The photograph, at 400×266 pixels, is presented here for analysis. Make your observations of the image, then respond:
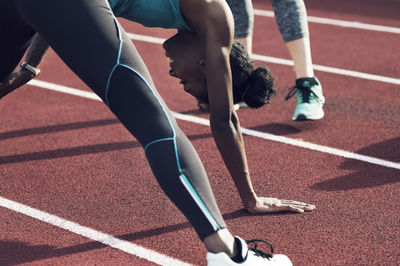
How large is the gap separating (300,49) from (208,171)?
1507mm

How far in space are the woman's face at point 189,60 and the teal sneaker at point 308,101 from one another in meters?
1.99

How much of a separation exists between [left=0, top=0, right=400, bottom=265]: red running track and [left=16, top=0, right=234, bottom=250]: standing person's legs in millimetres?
618

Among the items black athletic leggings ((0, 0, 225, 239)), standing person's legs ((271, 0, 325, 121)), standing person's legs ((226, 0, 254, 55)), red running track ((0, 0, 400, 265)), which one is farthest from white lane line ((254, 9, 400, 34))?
black athletic leggings ((0, 0, 225, 239))

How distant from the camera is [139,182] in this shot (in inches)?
150

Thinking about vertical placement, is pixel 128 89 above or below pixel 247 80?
above

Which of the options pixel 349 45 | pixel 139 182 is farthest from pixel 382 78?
pixel 139 182

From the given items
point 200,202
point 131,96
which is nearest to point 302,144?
point 200,202

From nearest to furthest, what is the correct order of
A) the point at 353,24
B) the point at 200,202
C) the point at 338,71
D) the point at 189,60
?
1. the point at 200,202
2. the point at 189,60
3. the point at 338,71
4. the point at 353,24

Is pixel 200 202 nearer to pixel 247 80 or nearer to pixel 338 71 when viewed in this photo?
pixel 247 80

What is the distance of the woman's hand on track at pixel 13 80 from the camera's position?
3803 mm

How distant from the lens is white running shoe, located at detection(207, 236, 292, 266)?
237 cm

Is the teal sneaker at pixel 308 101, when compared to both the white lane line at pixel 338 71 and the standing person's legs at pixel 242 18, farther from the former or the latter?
the white lane line at pixel 338 71

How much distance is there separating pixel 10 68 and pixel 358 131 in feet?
9.48

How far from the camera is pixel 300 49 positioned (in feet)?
16.0
